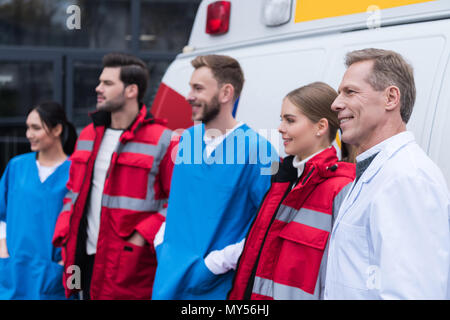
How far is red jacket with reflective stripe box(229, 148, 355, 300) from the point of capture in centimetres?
189

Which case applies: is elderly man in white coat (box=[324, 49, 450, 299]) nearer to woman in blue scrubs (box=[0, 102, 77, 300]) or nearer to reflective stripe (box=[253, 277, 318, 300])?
reflective stripe (box=[253, 277, 318, 300])

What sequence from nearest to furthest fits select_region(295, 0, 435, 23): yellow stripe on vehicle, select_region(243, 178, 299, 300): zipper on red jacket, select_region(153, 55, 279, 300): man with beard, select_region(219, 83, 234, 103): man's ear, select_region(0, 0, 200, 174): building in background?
select_region(243, 178, 299, 300): zipper on red jacket < select_region(295, 0, 435, 23): yellow stripe on vehicle < select_region(153, 55, 279, 300): man with beard < select_region(219, 83, 234, 103): man's ear < select_region(0, 0, 200, 174): building in background

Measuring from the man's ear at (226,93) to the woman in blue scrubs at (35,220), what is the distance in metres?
1.23

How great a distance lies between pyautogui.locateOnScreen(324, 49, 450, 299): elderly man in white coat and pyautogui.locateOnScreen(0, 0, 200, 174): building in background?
217 inches

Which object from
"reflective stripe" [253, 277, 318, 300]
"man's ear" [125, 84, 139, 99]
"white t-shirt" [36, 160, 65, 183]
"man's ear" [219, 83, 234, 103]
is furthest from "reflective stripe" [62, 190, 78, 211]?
"reflective stripe" [253, 277, 318, 300]

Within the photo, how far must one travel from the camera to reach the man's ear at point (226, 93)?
260 centimetres

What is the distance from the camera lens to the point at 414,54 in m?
1.97

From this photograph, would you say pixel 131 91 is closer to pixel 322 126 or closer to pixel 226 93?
pixel 226 93

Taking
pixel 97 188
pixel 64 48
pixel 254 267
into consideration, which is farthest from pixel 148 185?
pixel 64 48

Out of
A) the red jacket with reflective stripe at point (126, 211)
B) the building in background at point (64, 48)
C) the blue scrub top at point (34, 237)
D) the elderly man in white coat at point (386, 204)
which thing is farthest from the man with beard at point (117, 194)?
the building in background at point (64, 48)

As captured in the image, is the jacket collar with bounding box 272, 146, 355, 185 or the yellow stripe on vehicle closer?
the jacket collar with bounding box 272, 146, 355, 185

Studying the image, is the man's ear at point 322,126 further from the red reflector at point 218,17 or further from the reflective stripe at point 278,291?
the red reflector at point 218,17

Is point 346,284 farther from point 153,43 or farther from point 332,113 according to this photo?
point 153,43

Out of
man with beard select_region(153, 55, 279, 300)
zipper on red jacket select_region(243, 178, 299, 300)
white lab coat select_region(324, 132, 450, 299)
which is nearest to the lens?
white lab coat select_region(324, 132, 450, 299)
